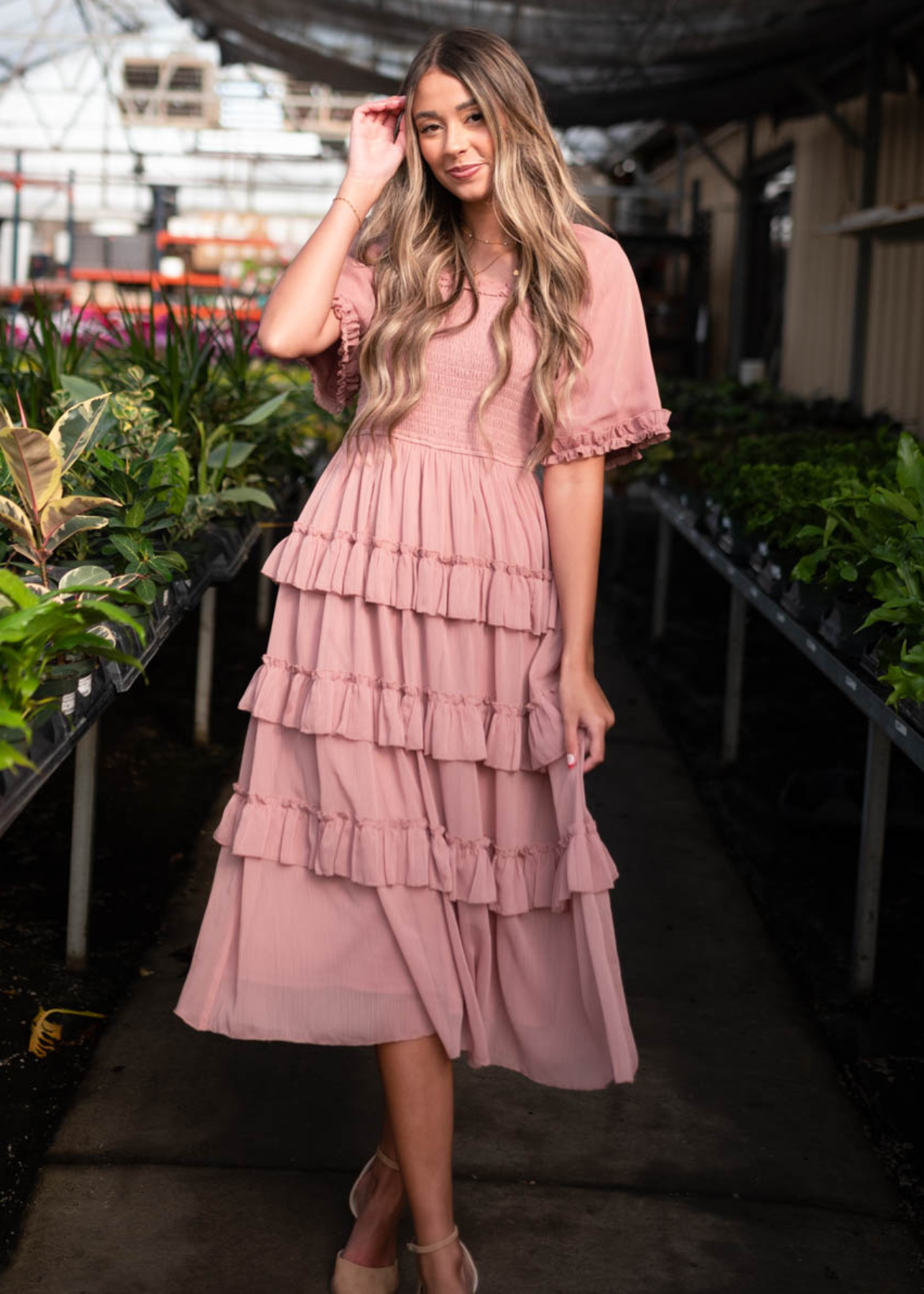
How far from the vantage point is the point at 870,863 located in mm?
2523

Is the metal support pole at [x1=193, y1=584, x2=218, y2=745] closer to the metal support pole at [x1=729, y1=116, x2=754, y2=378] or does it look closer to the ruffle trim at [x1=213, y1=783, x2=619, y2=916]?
the ruffle trim at [x1=213, y1=783, x2=619, y2=916]

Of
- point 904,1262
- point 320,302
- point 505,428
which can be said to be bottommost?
point 904,1262

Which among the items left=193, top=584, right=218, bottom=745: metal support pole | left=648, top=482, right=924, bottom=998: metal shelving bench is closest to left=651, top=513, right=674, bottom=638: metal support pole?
left=648, top=482, right=924, bottom=998: metal shelving bench

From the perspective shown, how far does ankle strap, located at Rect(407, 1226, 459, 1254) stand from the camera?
1637mm

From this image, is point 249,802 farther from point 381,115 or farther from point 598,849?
point 381,115

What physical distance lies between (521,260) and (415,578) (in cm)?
38

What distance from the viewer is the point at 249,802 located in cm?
163

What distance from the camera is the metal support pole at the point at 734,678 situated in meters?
3.86

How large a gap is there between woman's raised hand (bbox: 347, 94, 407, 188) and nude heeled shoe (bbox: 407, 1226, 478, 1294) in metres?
1.22

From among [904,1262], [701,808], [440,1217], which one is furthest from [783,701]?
[440,1217]

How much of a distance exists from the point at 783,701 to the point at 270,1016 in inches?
137

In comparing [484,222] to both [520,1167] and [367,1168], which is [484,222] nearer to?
[367,1168]

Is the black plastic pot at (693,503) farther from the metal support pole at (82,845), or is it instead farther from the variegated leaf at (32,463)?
the variegated leaf at (32,463)


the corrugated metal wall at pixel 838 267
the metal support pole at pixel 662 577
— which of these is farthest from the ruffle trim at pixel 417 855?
the corrugated metal wall at pixel 838 267
